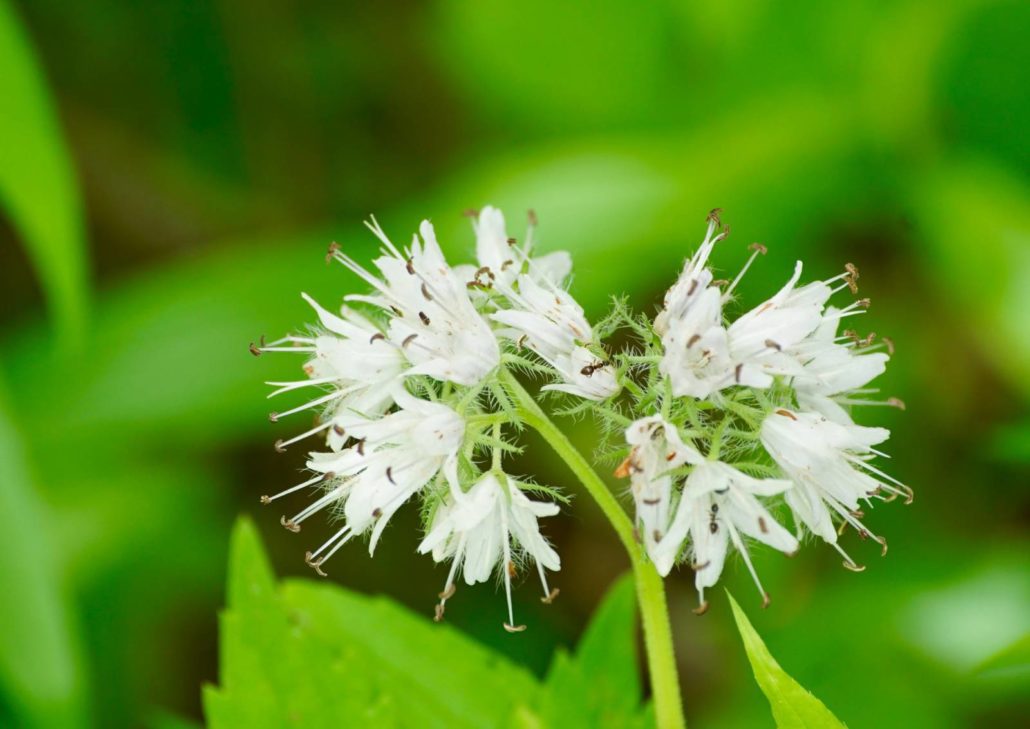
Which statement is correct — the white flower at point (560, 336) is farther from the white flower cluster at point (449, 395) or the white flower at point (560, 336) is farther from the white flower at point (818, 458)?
the white flower at point (818, 458)

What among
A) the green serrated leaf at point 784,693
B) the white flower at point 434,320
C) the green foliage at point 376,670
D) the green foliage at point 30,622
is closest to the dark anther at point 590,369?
the white flower at point 434,320

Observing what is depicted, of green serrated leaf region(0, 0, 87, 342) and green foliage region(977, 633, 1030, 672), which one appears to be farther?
green serrated leaf region(0, 0, 87, 342)

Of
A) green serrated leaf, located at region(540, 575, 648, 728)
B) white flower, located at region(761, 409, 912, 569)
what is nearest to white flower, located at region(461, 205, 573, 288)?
white flower, located at region(761, 409, 912, 569)

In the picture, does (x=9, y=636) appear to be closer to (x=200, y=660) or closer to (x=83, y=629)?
(x=83, y=629)

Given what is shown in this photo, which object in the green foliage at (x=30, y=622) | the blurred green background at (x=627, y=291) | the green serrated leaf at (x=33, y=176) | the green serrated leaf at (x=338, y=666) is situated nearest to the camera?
the green serrated leaf at (x=338, y=666)

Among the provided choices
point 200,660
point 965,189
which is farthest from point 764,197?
point 200,660

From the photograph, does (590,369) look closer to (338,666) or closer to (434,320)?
(434,320)

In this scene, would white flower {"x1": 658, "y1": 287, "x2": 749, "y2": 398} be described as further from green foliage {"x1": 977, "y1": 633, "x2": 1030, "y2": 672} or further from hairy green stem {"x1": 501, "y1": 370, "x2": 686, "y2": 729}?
green foliage {"x1": 977, "y1": 633, "x2": 1030, "y2": 672}
